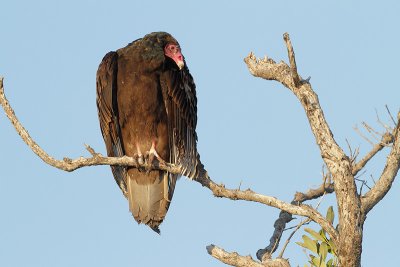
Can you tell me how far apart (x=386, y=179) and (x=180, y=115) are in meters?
1.77

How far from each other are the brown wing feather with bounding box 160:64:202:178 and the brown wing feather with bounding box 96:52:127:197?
390 mm

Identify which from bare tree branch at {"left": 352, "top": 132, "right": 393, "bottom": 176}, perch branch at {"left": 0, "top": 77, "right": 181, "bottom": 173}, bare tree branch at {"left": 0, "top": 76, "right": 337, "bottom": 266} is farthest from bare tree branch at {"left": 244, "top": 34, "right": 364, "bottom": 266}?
perch branch at {"left": 0, "top": 77, "right": 181, "bottom": 173}

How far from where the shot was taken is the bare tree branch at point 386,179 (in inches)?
184

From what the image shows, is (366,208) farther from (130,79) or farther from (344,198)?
(130,79)

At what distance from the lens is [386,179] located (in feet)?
15.6

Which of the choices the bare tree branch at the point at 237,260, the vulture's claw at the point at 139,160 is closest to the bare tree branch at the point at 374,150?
the bare tree branch at the point at 237,260

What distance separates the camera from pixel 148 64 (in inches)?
226

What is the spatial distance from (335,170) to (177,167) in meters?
1.42

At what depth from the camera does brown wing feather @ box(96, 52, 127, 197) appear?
227 inches

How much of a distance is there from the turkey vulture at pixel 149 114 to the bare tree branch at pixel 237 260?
92cm

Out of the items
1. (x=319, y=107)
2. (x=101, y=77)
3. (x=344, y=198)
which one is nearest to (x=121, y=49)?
(x=101, y=77)

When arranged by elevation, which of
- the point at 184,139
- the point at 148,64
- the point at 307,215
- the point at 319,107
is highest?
the point at 148,64

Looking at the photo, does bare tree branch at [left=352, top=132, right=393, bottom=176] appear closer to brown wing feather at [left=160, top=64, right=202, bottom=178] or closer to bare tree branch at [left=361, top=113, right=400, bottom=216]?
bare tree branch at [left=361, top=113, right=400, bottom=216]

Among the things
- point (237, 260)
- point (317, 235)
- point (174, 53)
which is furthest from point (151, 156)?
point (317, 235)
